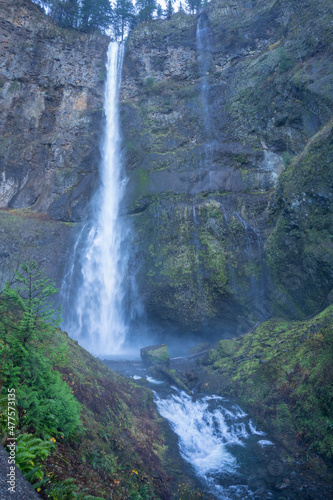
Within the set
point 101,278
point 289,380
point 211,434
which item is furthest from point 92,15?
point 211,434

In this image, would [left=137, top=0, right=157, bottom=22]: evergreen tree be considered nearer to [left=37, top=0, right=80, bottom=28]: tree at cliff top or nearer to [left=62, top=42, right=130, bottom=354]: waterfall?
[left=37, top=0, right=80, bottom=28]: tree at cliff top

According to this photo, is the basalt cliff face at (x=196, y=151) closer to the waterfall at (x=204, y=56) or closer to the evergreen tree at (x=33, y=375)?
the waterfall at (x=204, y=56)

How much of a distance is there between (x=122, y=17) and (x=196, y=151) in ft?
89.0

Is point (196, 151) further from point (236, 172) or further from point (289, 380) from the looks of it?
point (289, 380)

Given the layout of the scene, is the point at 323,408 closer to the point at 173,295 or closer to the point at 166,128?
the point at 173,295

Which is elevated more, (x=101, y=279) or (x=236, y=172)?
(x=236, y=172)

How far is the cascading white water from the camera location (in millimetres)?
7434

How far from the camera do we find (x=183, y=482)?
7152mm

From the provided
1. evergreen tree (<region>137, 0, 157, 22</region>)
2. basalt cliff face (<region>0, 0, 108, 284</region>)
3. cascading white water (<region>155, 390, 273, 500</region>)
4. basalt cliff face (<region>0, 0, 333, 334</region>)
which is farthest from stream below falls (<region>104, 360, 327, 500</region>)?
evergreen tree (<region>137, 0, 157, 22</region>)

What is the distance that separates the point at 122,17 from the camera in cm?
3681

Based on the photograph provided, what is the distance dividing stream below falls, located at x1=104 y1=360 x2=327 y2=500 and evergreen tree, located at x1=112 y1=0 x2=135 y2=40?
4222cm

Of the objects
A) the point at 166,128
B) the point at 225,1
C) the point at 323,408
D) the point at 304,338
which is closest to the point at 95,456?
the point at 323,408

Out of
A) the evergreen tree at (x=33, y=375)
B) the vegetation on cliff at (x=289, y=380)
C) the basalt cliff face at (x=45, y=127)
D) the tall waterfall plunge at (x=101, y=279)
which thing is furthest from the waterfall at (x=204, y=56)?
the evergreen tree at (x=33, y=375)

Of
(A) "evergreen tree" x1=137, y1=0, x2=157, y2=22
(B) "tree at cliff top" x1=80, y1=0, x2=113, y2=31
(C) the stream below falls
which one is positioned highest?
(A) "evergreen tree" x1=137, y1=0, x2=157, y2=22
